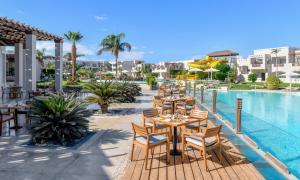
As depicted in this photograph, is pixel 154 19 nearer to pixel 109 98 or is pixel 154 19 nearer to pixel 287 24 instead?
pixel 287 24

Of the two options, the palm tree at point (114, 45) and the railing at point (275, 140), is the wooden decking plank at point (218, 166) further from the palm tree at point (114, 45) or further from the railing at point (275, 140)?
the palm tree at point (114, 45)

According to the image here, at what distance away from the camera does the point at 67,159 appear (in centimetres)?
534

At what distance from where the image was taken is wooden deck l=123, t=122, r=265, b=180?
14.5 ft

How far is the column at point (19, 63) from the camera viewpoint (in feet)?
56.2

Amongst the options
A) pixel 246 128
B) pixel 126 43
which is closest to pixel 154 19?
pixel 126 43

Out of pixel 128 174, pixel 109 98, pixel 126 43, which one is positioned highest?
pixel 126 43

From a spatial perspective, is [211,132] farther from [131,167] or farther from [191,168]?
[131,167]

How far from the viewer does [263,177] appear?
436 cm

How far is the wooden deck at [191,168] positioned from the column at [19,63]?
14576mm

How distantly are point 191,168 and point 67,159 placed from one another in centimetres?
249

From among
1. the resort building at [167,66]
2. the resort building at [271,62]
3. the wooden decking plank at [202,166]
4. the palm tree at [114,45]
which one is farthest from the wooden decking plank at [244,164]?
the resort building at [167,66]

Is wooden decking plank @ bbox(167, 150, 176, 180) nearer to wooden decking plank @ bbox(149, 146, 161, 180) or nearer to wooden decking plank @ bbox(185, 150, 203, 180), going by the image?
wooden decking plank @ bbox(149, 146, 161, 180)

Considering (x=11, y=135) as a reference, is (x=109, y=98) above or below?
above

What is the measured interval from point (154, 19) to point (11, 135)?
50.5 meters
